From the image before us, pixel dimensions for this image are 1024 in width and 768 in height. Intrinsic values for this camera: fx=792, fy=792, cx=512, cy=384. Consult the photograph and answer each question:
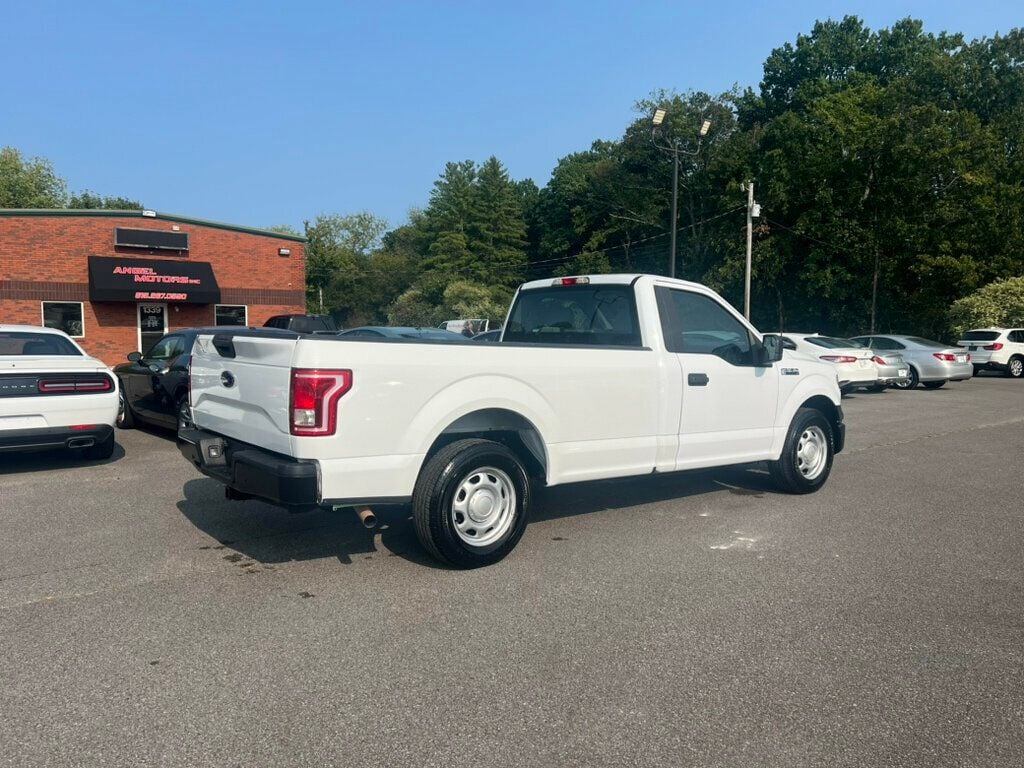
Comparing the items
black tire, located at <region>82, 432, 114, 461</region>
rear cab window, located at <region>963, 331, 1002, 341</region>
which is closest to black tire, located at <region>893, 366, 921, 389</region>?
rear cab window, located at <region>963, 331, 1002, 341</region>

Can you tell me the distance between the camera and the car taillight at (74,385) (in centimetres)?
768

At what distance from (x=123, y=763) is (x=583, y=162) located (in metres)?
74.1

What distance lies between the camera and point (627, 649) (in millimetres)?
3783

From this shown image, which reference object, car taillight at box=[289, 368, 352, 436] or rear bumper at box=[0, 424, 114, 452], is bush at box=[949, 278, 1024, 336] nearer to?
rear bumper at box=[0, 424, 114, 452]

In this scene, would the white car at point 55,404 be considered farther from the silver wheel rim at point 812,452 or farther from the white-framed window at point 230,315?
the white-framed window at point 230,315

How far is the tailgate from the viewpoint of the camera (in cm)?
447

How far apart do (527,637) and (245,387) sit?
2.31 metres

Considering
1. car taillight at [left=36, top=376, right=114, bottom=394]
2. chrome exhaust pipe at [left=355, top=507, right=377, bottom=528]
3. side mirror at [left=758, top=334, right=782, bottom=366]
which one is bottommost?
chrome exhaust pipe at [left=355, top=507, right=377, bottom=528]

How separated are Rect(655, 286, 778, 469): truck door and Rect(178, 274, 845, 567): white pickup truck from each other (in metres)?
0.01

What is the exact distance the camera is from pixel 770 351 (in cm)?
→ 673

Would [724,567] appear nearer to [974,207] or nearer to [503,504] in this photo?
[503,504]

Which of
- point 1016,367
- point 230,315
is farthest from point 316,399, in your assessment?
point 230,315

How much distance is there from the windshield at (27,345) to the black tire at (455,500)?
20.5 ft

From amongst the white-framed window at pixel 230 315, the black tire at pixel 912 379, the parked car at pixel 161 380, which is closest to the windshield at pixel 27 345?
the parked car at pixel 161 380
